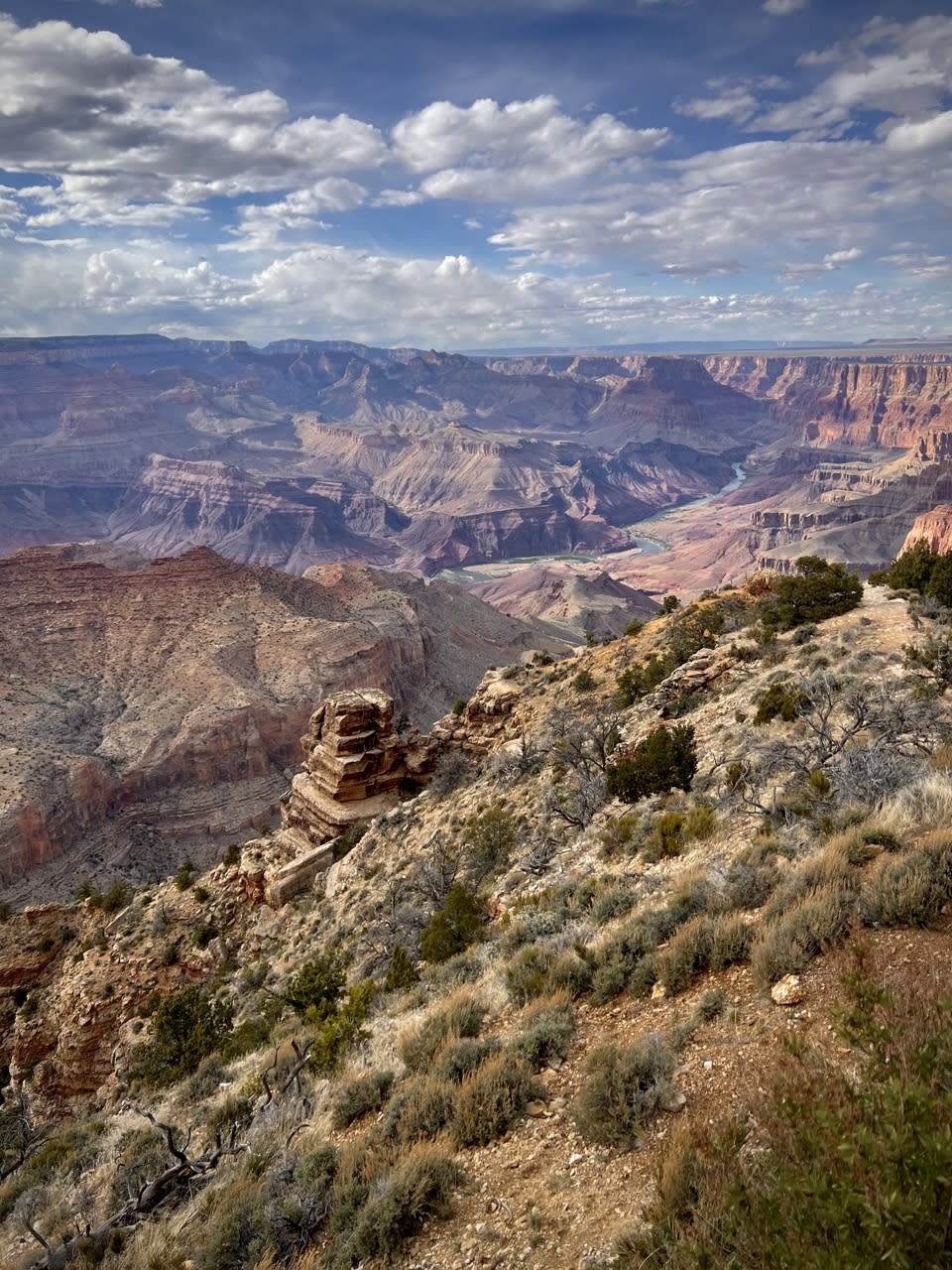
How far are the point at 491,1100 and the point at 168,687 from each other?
5676 cm

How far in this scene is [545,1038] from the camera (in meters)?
6.43

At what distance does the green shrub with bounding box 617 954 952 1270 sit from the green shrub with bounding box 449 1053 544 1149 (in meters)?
1.90

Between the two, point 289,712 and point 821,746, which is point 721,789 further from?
point 289,712

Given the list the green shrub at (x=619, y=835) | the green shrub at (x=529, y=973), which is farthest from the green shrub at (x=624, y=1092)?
the green shrub at (x=619, y=835)

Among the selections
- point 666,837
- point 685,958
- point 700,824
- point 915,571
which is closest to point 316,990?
point 666,837

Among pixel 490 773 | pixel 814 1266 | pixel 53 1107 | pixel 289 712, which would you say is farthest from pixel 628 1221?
pixel 289 712

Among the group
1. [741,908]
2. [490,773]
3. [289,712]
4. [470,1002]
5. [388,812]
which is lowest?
[289,712]

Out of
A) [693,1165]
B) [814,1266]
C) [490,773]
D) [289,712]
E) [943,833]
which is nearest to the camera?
[814,1266]

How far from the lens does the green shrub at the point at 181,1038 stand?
13898 millimetres

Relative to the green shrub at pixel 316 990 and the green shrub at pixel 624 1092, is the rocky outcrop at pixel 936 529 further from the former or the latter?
the green shrub at pixel 624 1092

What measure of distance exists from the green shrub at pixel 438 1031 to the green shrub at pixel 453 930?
384 centimetres

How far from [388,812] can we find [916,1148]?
21417 mm

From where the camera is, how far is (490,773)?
22062 mm

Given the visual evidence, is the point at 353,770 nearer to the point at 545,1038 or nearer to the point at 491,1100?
the point at 545,1038
